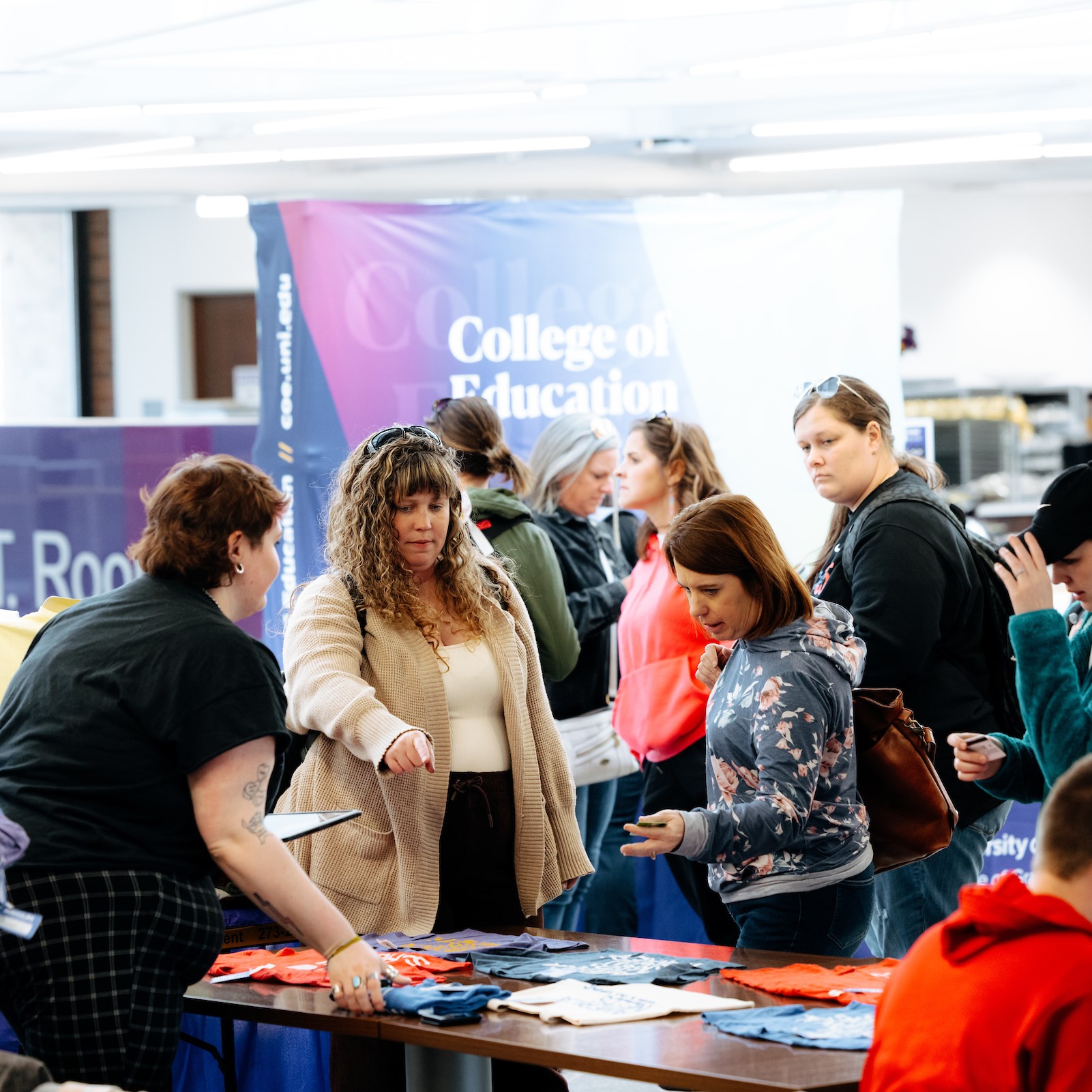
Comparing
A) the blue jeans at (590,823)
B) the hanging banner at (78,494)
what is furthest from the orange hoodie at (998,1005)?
the hanging banner at (78,494)

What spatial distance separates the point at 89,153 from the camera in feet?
18.2

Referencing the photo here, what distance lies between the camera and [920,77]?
15.6 feet

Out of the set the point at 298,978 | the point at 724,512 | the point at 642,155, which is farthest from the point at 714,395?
the point at 298,978

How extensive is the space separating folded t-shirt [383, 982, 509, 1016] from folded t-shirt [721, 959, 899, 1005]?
0.36 meters

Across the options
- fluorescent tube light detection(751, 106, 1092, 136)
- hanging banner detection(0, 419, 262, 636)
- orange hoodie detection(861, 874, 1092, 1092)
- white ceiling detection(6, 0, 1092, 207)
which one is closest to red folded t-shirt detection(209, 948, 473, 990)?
orange hoodie detection(861, 874, 1092, 1092)

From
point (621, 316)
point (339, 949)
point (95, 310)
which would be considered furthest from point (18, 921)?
point (95, 310)

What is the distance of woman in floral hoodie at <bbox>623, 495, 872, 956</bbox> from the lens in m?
2.13

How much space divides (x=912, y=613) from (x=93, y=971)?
1.58m

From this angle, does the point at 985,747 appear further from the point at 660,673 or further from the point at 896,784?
the point at 660,673

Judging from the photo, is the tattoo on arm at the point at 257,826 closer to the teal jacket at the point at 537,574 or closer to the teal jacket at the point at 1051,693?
the teal jacket at the point at 1051,693

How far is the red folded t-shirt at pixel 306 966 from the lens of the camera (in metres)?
2.10

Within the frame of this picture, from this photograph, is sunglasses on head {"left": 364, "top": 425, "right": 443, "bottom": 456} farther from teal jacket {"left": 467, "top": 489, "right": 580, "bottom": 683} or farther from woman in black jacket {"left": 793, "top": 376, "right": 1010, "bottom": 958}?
woman in black jacket {"left": 793, "top": 376, "right": 1010, "bottom": 958}

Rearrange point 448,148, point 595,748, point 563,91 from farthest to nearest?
point 448,148 < point 563,91 < point 595,748

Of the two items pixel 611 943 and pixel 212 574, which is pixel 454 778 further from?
pixel 212 574
